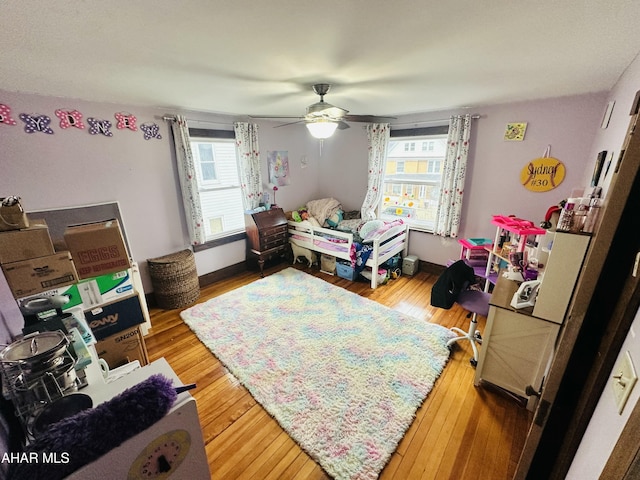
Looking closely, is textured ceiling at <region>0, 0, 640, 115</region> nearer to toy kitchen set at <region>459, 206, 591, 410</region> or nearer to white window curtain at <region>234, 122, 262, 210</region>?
toy kitchen set at <region>459, 206, 591, 410</region>

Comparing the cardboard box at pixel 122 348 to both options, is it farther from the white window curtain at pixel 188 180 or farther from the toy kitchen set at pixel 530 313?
the toy kitchen set at pixel 530 313

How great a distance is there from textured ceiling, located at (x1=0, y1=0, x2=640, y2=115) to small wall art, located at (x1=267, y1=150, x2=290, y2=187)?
5.82ft

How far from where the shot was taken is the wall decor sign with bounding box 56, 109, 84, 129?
2.31 meters

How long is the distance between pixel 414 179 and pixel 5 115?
433 centimetres

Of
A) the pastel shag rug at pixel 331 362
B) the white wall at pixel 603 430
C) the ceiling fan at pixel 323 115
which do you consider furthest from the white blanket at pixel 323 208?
the white wall at pixel 603 430

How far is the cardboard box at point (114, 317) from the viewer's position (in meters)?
1.85

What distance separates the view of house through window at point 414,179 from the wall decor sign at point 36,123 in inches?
150

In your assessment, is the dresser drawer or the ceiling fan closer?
the ceiling fan

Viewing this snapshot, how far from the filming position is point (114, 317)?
1939 millimetres

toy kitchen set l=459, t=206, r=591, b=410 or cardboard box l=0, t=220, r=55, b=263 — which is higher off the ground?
cardboard box l=0, t=220, r=55, b=263

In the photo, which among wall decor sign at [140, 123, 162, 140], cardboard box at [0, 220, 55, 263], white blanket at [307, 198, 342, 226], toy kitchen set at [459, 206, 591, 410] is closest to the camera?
cardboard box at [0, 220, 55, 263]

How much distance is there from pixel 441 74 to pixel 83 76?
2491 millimetres

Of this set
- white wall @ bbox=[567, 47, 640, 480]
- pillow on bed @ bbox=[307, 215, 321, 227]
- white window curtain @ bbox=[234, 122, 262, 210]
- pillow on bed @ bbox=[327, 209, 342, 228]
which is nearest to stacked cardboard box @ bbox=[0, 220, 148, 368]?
white window curtain @ bbox=[234, 122, 262, 210]

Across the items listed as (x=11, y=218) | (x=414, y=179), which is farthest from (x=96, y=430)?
(x=414, y=179)
